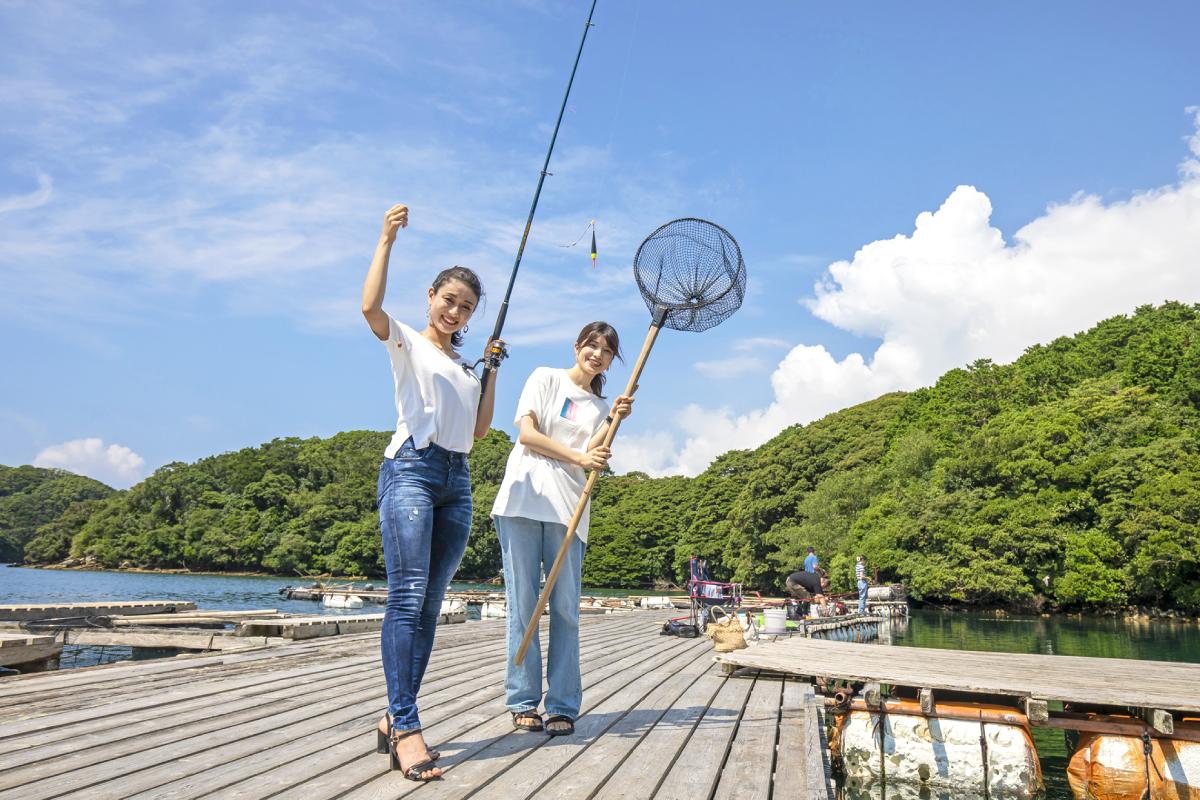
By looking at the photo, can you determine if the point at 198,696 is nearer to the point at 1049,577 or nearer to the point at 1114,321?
the point at 1049,577

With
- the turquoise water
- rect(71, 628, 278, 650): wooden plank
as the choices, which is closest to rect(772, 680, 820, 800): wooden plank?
the turquoise water

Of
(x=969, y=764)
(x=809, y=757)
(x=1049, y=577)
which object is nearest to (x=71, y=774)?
(x=809, y=757)

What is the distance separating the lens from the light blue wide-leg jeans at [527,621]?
3.86m

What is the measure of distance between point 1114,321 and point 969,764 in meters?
65.9

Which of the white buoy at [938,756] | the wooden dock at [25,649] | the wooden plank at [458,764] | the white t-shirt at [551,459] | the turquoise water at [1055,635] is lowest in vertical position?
the turquoise water at [1055,635]

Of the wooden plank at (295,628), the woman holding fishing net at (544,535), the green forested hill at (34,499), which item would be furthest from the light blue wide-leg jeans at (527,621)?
the green forested hill at (34,499)

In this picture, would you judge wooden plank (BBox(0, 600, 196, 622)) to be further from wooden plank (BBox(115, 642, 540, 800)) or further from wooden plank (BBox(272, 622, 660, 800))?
wooden plank (BBox(272, 622, 660, 800))

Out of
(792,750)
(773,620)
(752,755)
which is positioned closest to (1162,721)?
(792,750)

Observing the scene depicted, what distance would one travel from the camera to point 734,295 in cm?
464

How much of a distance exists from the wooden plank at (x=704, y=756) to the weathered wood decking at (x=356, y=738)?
12mm

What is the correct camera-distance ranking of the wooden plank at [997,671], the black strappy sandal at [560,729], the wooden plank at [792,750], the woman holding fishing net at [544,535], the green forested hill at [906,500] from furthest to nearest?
the green forested hill at [906,500]
the wooden plank at [997,671]
the woman holding fishing net at [544,535]
the black strappy sandal at [560,729]
the wooden plank at [792,750]

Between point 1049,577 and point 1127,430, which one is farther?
point 1127,430

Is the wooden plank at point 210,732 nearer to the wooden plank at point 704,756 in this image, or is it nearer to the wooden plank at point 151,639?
the wooden plank at point 704,756

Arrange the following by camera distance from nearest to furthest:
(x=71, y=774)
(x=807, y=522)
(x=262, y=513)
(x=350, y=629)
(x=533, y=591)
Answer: (x=71, y=774) < (x=533, y=591) < (x=350, y=629) < (x=807, y=522) < (x=262, y=513)
